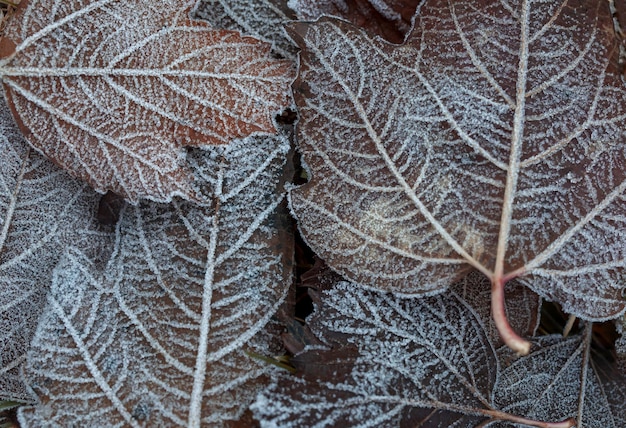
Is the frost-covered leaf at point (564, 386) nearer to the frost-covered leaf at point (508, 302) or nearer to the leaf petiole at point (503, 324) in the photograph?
the frost-covered leaf at point (508, 302)

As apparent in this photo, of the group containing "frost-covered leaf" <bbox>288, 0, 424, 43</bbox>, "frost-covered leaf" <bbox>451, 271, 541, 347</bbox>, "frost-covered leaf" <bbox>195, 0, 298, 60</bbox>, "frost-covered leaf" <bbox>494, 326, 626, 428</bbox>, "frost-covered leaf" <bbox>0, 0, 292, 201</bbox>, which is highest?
"frost-covered leaf" <bbox>288, 0, 424, 43</bbox>

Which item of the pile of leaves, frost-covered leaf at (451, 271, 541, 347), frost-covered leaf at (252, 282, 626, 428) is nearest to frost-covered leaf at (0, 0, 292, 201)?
the pile of leaves

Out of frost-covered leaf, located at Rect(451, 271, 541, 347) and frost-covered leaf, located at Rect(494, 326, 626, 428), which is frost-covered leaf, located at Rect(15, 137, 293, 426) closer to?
frost-covered leaf, located at Rect(451, 271, 541, 347)

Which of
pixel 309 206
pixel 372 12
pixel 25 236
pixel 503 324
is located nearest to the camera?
pixel 503 324

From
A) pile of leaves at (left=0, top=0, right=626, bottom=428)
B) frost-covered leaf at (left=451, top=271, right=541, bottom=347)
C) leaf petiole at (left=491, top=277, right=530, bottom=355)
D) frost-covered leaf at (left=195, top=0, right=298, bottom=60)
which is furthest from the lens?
frost-covered leaf at (left=195, top=0, right=298, bottom=60)

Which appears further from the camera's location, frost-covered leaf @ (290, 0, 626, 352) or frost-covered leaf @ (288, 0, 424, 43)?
frost-covered leaf @ (288, 0, 424, 43)

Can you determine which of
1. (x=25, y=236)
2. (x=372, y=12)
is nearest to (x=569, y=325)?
(x=372, y=12)

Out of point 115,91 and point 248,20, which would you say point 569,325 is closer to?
point 248,20

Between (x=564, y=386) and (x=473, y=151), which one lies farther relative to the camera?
(x=564, y=386)
